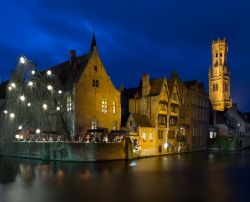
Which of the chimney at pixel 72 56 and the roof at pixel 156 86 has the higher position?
the chimney at pixel 72 56

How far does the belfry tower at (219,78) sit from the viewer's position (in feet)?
508

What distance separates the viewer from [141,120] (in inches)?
2808

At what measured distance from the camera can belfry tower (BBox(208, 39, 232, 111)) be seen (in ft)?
508

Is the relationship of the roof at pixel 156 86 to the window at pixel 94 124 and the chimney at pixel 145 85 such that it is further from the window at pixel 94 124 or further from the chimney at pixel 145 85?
the window at pixel 94 124

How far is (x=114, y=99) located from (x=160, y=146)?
47.0ft

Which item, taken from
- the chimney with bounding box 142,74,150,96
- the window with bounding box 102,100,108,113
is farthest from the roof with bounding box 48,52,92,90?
the chimney with bounding box 142,74,150,96

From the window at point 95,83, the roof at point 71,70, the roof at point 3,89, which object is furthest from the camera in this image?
the roof at point 3,89

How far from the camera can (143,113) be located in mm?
76625

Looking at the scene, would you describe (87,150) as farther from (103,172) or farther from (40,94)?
(40,94)

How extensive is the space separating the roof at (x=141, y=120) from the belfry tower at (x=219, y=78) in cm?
8427

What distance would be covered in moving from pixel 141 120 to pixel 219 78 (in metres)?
98.2

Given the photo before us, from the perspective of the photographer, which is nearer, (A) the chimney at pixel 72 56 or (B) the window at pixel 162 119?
(A) the chimney at pixel 72 56

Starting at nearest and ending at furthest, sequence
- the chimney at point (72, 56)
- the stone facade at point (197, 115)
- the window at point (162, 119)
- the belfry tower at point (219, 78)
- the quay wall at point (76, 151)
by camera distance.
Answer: the quay wall at point (76, 151)
the chimney at point (72, 56)
the window at point (162, 119)
the stone facade at point (197, 115)
the belfry tower at point (219, 78)

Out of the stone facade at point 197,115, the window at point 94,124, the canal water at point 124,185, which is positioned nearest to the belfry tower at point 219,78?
the stone facade at point 197,115
